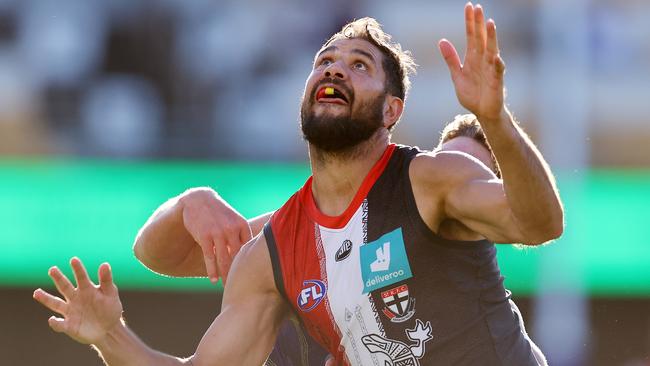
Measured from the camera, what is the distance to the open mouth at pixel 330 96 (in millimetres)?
5414

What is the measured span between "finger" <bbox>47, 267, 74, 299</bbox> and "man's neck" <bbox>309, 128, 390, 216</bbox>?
117 centimetres

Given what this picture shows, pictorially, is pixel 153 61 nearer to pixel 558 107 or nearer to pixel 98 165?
pixel 98 165

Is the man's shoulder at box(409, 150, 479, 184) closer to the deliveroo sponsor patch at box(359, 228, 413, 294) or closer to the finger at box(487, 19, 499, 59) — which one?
the deliveroo sponsor patch at box(359, 228, 413, 294)

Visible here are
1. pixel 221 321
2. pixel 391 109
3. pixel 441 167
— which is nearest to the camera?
pixel 441 167

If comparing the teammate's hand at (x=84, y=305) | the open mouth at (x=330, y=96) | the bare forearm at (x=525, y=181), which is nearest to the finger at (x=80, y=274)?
the teammate's hand at (x=84, y=305)

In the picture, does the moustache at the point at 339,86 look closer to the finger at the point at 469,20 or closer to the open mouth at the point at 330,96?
A: the open mouth at the point at 330,96

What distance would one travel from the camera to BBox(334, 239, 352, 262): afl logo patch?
5.22 m

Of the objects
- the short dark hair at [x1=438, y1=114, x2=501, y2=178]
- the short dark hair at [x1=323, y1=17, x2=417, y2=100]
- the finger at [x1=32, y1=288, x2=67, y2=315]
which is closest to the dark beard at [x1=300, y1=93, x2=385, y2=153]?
the short dark hair at [x1=323, y1=17, x2=417, y2=100]

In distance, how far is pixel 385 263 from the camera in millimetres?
5113

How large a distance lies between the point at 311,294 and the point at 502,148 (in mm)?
1287

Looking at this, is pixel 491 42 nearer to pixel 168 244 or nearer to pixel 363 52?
pixel 363 52

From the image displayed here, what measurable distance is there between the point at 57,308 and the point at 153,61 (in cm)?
927

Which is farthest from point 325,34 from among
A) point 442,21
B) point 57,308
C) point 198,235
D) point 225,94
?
point 57,308

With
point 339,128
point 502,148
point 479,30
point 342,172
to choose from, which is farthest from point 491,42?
point 342,172
